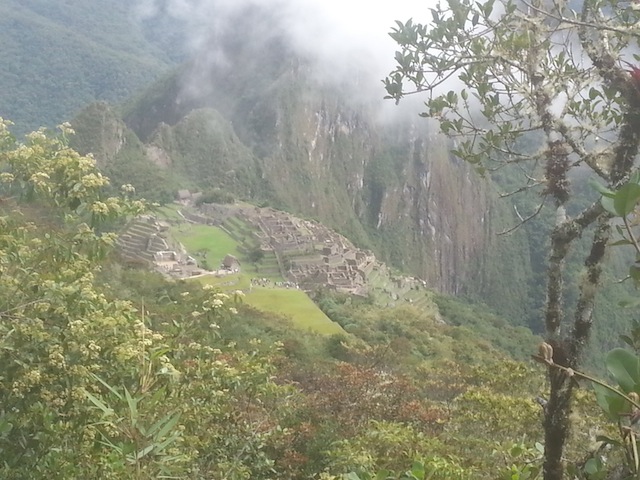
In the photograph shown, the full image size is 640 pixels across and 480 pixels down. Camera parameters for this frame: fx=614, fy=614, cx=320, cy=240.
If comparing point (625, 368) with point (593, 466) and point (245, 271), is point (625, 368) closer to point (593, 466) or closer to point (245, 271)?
point (593, 466)

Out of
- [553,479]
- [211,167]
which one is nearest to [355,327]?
[553,479]

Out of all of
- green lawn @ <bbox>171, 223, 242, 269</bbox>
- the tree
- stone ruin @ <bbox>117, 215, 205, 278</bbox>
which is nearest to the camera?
the tree

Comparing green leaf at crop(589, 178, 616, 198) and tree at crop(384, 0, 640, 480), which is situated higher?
tree at crop(384, 0, 640, 480)

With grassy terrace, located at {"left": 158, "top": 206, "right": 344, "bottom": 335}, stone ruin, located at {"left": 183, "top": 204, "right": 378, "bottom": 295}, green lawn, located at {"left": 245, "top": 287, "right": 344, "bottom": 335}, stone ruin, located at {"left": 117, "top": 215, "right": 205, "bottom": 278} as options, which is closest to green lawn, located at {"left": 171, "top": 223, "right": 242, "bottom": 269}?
grassy terrace, located at {"left": 158, "top": 206, "right": 344, "bottom": 335}

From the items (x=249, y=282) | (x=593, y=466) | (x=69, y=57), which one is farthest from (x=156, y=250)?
(x=69, y=57)

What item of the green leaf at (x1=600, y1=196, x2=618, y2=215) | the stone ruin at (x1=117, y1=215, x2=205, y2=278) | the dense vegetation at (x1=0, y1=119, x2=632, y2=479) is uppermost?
the stone ruin at (x1=117, y1=215, x2=205, y2=278)

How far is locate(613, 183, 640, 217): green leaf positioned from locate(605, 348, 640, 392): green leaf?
274 mm

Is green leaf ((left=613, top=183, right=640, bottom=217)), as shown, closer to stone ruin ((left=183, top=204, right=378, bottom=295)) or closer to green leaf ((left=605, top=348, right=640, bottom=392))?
green leaf ((left=605, top=348, right=640, bottom=392))

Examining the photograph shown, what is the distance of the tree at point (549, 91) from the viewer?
2232 millimetres

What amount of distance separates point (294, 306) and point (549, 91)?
28439 mm

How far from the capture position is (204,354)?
3.98 meters

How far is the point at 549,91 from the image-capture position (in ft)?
8.97

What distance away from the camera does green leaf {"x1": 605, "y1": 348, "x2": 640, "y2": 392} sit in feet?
3.86

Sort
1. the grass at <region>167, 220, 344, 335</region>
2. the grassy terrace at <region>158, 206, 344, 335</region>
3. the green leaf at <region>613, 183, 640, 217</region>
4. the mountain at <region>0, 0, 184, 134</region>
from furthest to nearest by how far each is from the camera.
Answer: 1. the mountain at <region>0, 0, 184, 134</region>
2. the grassy terrace at <region>158, 206, 344, 335</region>
3. the grass at <region>167, 220, 344, 335</region>
4. the green leaf at <region>613, 183, 640, 217</region>
